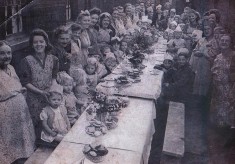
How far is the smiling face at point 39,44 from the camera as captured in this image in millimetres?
3627

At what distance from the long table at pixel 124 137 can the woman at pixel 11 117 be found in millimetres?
670

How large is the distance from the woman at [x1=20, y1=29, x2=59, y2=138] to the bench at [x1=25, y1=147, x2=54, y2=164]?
38 cm

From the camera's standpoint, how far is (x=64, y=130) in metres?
3.59

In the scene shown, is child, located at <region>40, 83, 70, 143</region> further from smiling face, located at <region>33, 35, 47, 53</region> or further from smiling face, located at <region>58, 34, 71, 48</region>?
smiling face, located at <region>58, 34, 71, 48</region>

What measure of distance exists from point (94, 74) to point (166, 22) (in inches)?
223

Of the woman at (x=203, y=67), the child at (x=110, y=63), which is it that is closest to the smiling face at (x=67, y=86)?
the child at (x=110, y=63)

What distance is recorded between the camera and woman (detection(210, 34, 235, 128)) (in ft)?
14.9

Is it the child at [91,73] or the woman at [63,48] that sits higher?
the woman at [63,48]

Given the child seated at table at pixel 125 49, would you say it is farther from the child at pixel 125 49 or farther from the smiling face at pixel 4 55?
the smiling face at pixel 4 55

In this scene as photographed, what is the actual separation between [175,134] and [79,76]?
163 centimetres

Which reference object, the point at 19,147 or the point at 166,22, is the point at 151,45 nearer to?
the point at 166,22

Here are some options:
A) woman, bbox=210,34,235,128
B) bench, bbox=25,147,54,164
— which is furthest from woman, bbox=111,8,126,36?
bench, bbox=25,147,54,164

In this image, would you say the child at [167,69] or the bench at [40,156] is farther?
the child at [167,69]

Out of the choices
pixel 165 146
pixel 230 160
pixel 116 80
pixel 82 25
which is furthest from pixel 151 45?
pixel 165 146
